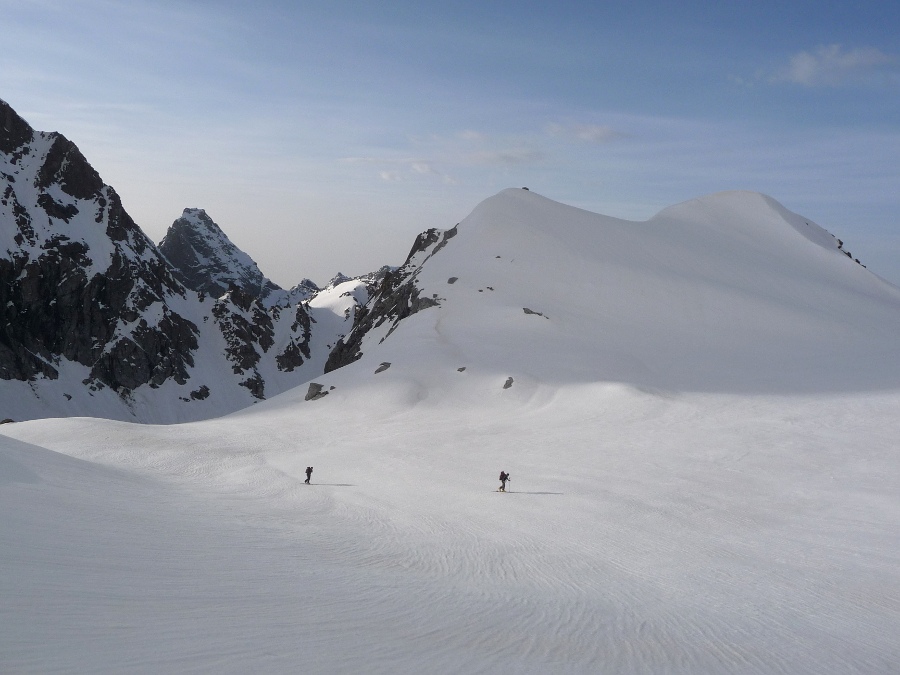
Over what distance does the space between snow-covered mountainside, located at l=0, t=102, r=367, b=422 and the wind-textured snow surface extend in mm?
88815

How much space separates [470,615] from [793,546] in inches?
421

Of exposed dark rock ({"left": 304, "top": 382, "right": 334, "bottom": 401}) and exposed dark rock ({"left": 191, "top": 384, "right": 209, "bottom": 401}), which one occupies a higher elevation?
exposed dark rock ({"left": 304, "top": 382, "right": 334, "bottom": 401})

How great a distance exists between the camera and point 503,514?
18.8 meters

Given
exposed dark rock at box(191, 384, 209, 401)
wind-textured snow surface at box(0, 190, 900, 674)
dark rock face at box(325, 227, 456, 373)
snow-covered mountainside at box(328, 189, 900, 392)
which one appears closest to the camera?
wind-textured snow surface at box(0, 190, 900, 674)

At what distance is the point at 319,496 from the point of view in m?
21.5

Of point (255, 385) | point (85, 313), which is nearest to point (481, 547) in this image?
point (85, 313)

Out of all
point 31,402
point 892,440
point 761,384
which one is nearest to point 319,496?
point 892,440

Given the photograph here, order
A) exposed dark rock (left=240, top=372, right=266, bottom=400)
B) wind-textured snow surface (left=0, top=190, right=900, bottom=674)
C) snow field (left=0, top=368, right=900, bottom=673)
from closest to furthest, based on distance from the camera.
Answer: snow field (left=0, top=368, right=900, bottom=673), wind-textured snow surface (left=0, top=190, right=900, bottom=674), exposed dark rock (left=240, top=372, right=266, bottom=400)

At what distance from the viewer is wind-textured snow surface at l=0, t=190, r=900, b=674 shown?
770 cm

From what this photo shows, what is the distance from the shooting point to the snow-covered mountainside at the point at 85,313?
113625mm

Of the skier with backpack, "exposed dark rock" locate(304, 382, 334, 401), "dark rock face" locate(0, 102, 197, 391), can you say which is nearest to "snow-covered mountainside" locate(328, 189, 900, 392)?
"exposed dark rock" locate(304, 382, 334, 401)

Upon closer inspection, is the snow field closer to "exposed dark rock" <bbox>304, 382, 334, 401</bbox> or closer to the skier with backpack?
the skier with backpack

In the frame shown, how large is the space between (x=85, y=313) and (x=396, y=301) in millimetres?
86377

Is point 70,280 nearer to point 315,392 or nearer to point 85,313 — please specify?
point 85,313
